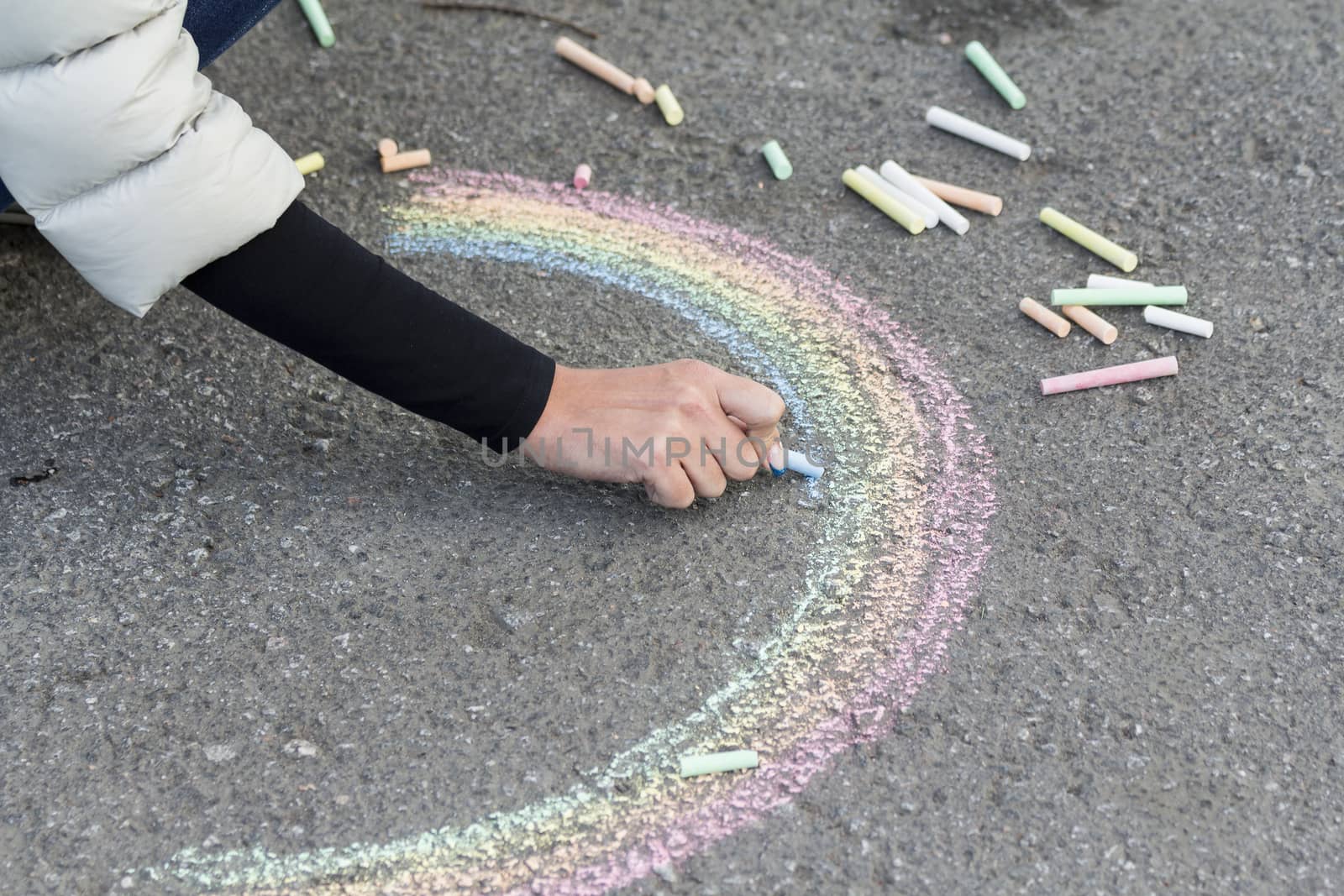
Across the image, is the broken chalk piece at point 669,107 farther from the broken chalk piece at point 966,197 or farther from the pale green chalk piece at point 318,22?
the pale green chalk piece at point 318,22

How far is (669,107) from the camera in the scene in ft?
8.77

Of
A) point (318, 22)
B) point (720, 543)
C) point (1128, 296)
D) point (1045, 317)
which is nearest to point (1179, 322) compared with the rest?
point (1128, 296)

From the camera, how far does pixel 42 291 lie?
7.38 ft

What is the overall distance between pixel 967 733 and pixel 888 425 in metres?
0.60

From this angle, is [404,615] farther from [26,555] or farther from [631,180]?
[631,180]

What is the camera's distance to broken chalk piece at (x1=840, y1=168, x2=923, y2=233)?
7.86 ft

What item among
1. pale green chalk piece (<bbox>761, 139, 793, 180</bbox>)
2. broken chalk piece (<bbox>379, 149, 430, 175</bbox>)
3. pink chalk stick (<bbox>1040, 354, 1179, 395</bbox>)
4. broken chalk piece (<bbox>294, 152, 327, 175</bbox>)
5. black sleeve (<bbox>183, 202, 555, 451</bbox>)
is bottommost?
pink chalk stick (<bbox>1040, 354, 1179, 395</bbox>)

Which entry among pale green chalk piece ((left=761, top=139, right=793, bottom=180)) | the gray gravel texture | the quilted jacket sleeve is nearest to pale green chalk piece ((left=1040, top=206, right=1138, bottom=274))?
the gray gravel texture

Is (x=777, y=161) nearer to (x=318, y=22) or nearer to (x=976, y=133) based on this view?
(x=976, y=133)

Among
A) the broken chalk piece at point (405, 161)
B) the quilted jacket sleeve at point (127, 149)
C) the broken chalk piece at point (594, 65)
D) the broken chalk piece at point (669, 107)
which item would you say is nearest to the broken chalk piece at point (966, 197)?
the broken chalk piece at point (669, 107)

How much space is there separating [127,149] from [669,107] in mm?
1397

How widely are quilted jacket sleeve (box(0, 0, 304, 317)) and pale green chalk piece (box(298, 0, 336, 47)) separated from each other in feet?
4.49

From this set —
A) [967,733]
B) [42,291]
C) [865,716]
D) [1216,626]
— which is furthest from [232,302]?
[1216,626]

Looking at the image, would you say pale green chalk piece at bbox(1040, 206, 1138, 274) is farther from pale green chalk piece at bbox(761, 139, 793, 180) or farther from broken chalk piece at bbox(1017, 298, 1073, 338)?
pale green chalk piece at bbox(761, 139, 793, 180)
